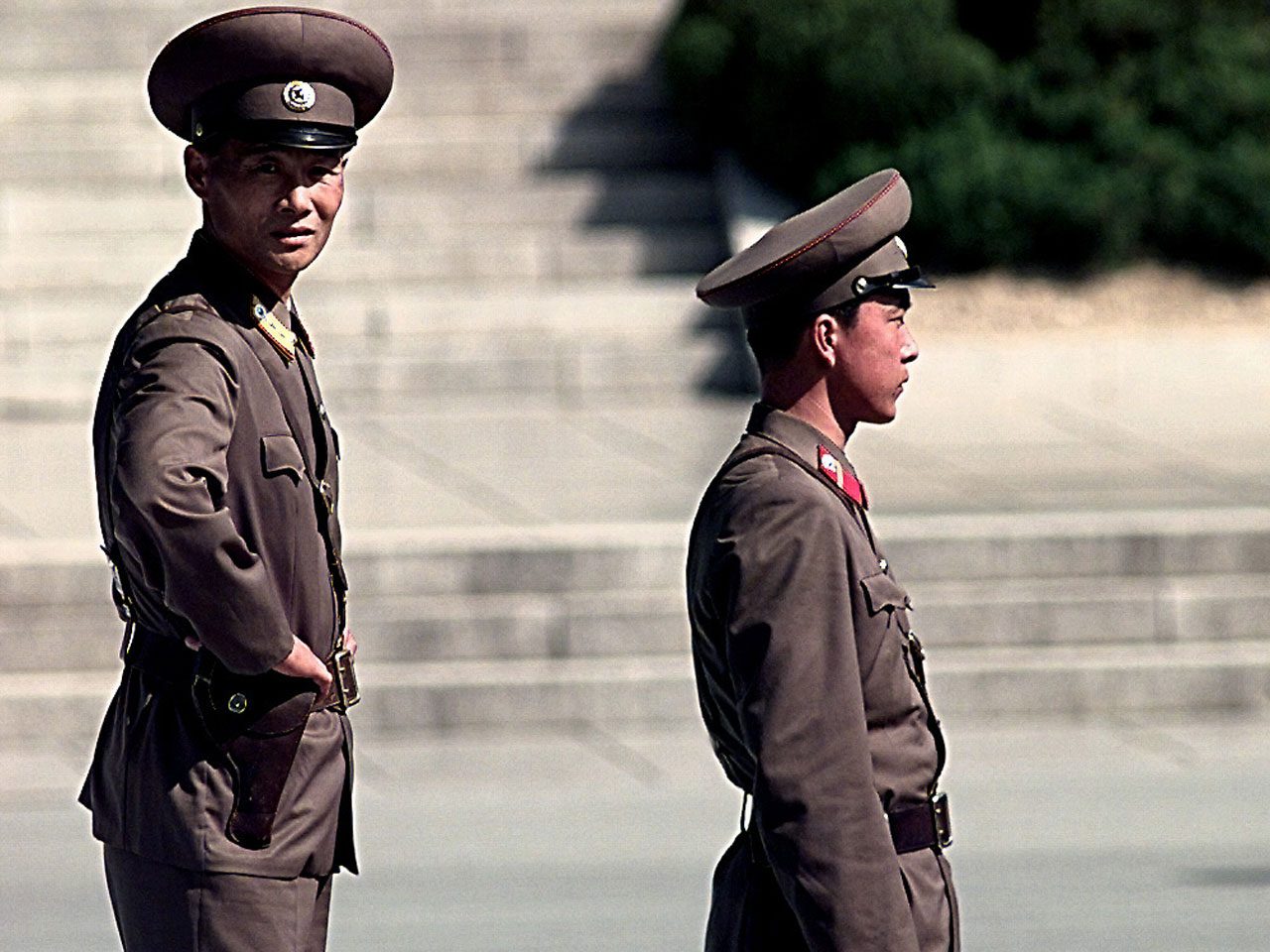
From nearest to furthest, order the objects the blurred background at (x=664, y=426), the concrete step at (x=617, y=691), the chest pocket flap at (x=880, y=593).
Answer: the chest pocket flap at (x=880, y=593) → the blurred background at (x=664, y=426) → the concrete step at (x=617, y=691)

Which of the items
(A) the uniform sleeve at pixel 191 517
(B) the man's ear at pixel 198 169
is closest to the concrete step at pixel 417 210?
(B) the man's ear at pixel 198 169

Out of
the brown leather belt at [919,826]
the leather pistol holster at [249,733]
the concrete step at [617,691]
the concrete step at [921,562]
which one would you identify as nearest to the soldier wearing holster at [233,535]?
the leather pistol holster at [249,733]

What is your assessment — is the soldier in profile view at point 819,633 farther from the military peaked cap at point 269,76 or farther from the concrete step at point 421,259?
the concrete step at point 421,259

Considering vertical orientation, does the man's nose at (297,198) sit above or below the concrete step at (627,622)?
above

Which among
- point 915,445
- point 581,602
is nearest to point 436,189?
point 915,445

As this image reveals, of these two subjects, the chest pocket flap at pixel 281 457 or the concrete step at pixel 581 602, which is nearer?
the chest pocket flap at pixel 281 457

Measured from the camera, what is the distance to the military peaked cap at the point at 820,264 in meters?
2.92

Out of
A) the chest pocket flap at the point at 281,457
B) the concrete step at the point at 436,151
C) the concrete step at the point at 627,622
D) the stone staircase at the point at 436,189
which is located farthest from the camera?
the concrete step at the point at 436,151

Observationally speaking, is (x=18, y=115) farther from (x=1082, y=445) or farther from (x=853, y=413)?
(x=853, y=413)

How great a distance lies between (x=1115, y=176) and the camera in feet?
41.6

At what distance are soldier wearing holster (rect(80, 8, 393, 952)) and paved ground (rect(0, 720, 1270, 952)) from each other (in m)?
2.69

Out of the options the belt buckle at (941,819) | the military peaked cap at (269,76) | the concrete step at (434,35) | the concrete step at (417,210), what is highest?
the concrete step at (434,35)

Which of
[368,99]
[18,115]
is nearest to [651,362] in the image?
[18,115]

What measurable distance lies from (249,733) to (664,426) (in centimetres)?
832
